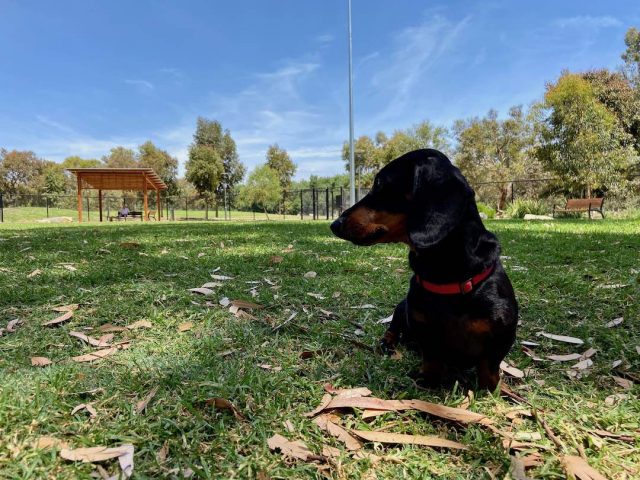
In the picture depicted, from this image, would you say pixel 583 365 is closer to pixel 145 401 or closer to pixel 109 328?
pixel 145 401

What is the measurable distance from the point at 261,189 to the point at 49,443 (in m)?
32.6

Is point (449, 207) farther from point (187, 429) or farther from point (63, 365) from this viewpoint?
point (63, 365)

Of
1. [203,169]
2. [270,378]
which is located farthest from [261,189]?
[270,378]

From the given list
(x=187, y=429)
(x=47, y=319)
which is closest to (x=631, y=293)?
(x=187, y=429)

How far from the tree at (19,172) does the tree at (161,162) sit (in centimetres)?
2068

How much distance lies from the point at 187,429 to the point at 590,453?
4.53ft

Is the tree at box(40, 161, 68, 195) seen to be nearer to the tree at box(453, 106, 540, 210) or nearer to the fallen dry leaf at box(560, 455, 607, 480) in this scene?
the tree at box(453, 106, 540, 210)

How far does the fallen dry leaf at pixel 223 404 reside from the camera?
1.58 metres

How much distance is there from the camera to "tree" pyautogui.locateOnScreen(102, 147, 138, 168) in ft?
167

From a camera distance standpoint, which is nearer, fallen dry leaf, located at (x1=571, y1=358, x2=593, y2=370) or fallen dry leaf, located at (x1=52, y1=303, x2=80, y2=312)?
fallen dry leaf, located at (x1=571, y1=358, x2=593, y2=370)

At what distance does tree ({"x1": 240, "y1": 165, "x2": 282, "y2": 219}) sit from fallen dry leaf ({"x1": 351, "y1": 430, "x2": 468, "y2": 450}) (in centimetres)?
3210

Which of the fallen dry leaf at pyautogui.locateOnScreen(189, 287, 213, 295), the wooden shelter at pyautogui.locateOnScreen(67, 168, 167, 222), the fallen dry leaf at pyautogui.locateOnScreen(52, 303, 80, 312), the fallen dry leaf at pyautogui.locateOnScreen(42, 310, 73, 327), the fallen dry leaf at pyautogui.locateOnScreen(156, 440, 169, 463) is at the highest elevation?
the wooden shelter at pyautogui.locateOnScreen(67, 168, 167, 222)

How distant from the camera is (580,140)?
1778 centimetres

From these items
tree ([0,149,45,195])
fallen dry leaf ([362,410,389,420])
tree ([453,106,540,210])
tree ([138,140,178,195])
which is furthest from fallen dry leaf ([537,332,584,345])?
tree ([0,149,45,195])
